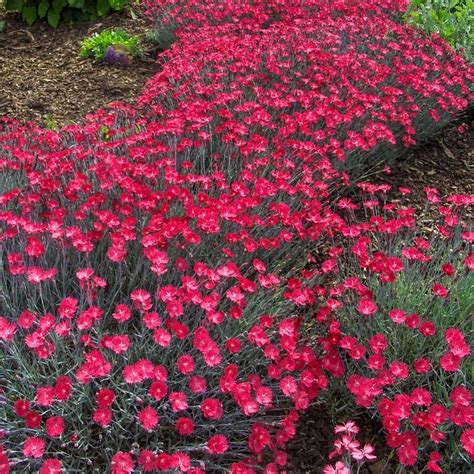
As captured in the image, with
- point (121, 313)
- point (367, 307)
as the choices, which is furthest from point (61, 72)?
point (367, 307)

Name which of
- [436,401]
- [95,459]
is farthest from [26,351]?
[436,401]

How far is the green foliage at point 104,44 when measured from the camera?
5992 mm

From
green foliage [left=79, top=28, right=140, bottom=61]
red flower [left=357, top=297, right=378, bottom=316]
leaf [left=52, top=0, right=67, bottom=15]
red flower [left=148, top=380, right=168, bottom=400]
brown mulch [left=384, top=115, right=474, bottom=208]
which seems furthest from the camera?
leaf [left=52, top=0, right=67, bottom=15]

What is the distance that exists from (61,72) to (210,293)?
416 cm

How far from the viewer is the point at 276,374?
2.06 meters

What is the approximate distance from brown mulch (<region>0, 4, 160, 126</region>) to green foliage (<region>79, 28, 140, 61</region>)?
0.08 meters

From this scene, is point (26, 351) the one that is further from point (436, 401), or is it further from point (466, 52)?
point (466, 52)

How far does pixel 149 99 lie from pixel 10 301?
1995 millimetres

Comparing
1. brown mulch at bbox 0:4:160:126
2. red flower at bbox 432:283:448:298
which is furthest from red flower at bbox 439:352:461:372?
brown mulch at bbox 0:4:160:126

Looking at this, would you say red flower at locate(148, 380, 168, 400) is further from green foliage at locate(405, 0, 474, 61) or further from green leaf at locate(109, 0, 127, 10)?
green leaf at locate(109, 0, 127, 10)

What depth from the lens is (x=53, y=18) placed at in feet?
22.2

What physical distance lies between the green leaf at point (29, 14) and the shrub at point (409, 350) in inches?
215

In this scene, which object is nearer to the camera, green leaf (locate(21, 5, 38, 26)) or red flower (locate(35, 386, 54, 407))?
red flower (locate(35, 386, 54, 407))

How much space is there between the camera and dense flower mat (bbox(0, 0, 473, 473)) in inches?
77.2
